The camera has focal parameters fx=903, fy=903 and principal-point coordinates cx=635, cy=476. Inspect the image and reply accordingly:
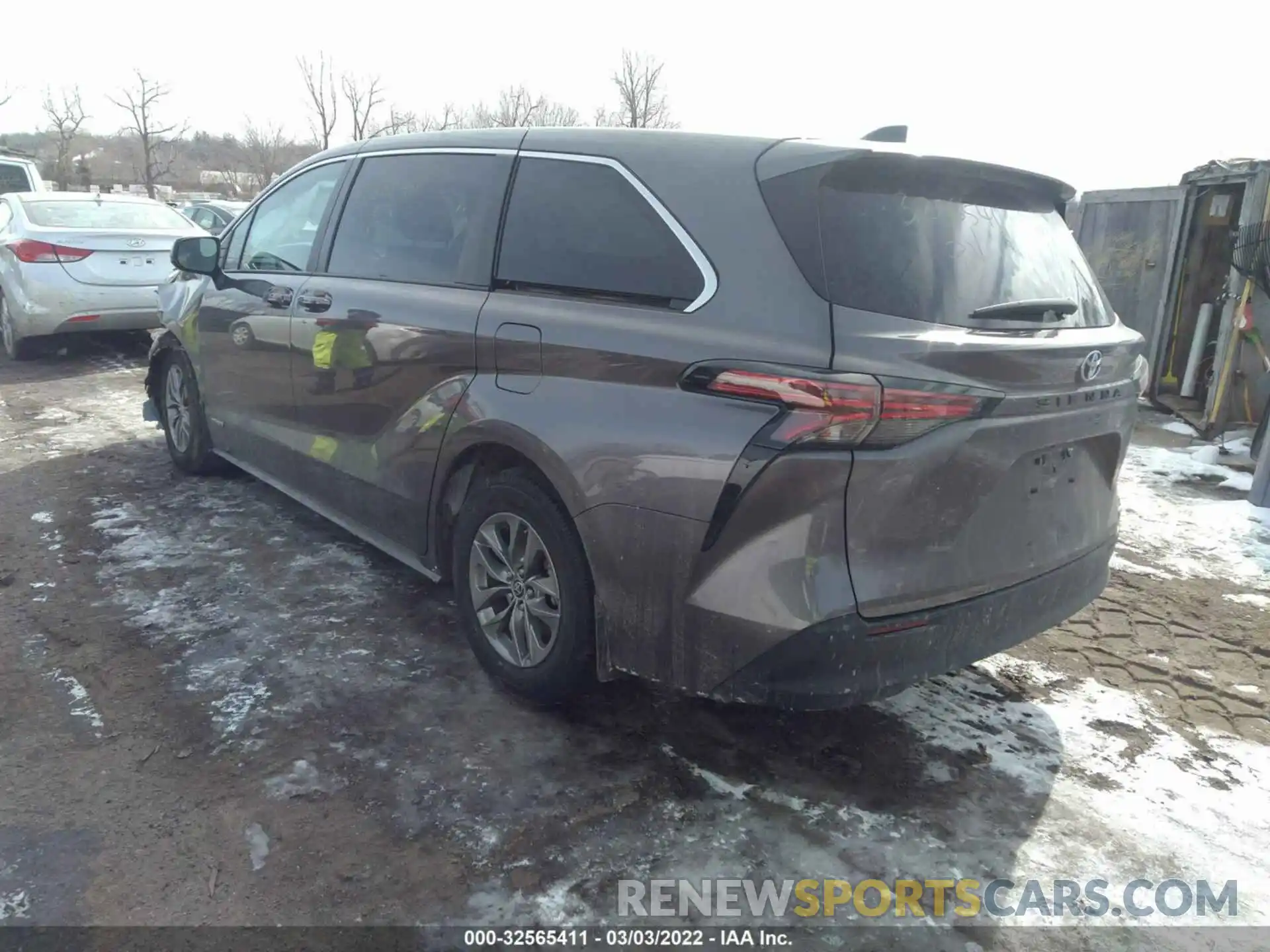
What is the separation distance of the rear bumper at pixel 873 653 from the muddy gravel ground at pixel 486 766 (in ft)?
1.48

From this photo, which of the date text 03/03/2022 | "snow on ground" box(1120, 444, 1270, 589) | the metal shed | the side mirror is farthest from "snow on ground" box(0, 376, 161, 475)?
the metal shed

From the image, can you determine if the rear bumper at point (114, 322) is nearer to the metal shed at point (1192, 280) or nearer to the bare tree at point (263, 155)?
the metal shed at point (1192, 280)

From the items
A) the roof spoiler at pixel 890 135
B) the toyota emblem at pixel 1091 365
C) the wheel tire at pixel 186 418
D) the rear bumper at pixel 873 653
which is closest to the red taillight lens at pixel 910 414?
the rear bumper at pixel 873 653

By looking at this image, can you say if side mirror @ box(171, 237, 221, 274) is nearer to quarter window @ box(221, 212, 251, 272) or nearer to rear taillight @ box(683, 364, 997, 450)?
quarter window @ box(221, 212, 251, 272)

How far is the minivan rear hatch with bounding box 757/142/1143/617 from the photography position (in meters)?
2.31

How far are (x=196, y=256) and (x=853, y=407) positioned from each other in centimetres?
402

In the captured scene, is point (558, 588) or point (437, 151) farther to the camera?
point (437, 151)

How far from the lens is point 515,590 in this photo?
3119 millimetres

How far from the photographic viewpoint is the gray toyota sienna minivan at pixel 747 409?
2.32 metres

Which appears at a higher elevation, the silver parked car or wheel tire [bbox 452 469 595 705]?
the silver parked car

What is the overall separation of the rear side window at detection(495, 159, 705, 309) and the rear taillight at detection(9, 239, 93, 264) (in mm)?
7020

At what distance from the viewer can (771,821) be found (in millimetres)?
2607

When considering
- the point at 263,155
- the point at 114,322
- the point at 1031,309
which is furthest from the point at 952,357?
the point at 263,155

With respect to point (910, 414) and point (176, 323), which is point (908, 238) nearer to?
point (910, 414)
